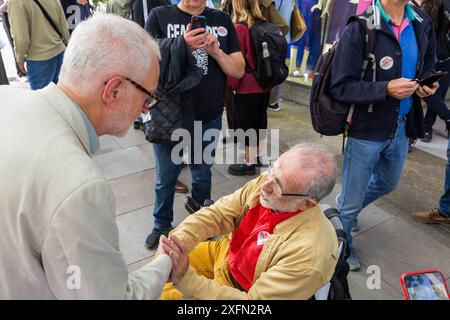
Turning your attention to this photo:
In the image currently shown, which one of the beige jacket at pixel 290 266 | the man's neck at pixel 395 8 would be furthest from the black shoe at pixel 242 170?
the beige jacket at pixel 290 266

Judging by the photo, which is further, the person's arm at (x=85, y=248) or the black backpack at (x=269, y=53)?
the black backpack at (x=269, y=53)

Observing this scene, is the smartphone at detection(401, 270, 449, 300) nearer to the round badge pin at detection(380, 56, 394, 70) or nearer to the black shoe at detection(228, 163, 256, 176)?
the round badge pin at detection(380, 56, 394, 70)

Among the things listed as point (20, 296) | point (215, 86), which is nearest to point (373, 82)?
point (215, 86)

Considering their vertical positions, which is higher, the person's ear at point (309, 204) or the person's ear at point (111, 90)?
the person's ear at point (111, 90)

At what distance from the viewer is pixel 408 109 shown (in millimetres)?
2518

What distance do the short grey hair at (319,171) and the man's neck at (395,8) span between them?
3.94 ft

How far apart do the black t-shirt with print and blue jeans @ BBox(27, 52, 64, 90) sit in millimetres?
2499

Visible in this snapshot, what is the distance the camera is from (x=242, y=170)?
4.18m

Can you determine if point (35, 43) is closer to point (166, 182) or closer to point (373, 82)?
point (166, 182)

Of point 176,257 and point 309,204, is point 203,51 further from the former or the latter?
point 176,257

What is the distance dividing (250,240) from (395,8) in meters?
1.71

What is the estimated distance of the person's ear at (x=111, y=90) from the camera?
4.09ft

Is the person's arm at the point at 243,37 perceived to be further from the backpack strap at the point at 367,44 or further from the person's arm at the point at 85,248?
the person's arm at the point at 85,248

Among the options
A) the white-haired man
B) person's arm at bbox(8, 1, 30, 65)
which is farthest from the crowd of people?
person's arm at bbox(8, 1, 30, 65)
